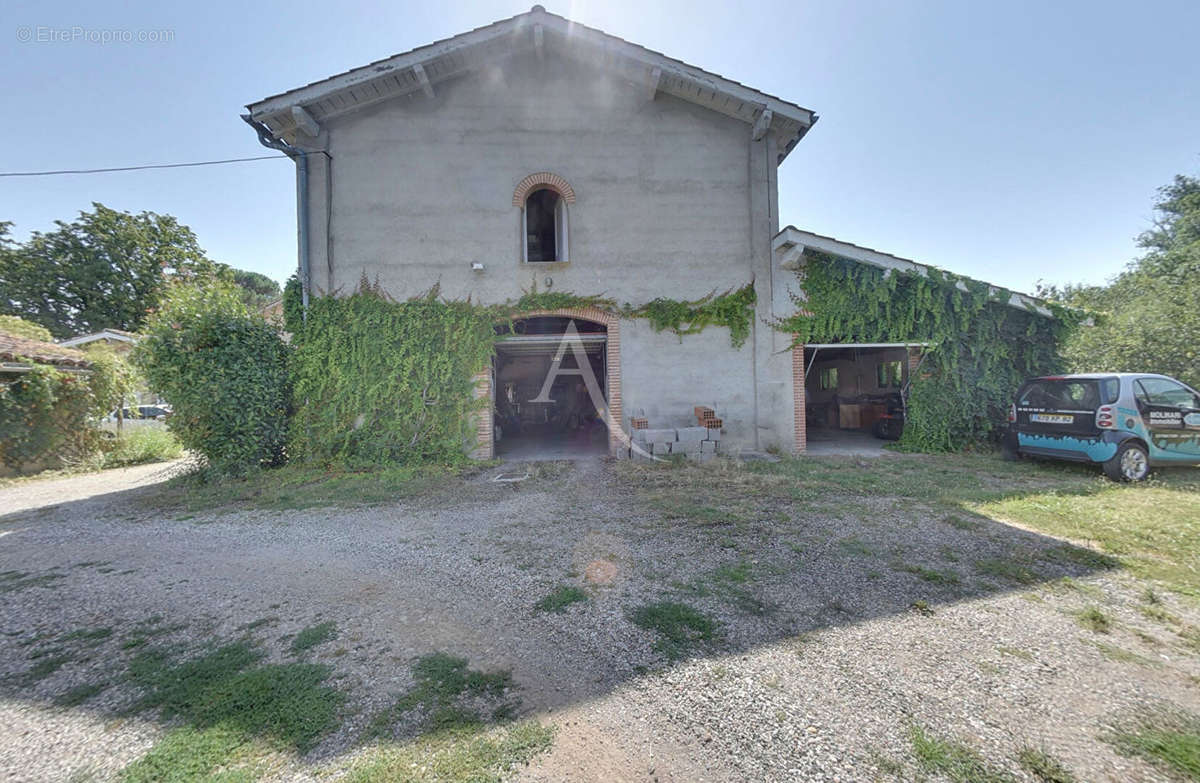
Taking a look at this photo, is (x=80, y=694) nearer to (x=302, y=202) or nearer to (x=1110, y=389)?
(x=302, y=202)

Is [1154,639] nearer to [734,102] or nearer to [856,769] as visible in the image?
[856,769]

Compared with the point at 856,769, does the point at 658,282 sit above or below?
above

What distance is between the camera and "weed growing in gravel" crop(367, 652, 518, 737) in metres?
2.03

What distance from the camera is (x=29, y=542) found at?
192 inches

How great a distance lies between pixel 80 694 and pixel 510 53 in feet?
35.5

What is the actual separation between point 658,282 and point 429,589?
7.13 meters

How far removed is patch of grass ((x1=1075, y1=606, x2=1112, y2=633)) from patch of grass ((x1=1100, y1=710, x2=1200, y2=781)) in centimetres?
80

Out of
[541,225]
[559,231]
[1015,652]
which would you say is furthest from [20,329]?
[1015,652]

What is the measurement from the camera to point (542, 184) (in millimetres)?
8930

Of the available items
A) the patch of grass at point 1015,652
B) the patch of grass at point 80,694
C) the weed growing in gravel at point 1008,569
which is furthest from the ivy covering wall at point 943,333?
the patch of grass at point 80,694

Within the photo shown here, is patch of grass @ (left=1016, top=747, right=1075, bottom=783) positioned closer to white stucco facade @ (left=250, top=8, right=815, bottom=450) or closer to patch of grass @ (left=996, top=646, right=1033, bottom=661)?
patch of grass @ (left=996, top=646, right=1033, bottom=661)

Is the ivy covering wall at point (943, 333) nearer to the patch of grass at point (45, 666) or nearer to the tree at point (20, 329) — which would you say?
the patch of grass at point (45, 666)

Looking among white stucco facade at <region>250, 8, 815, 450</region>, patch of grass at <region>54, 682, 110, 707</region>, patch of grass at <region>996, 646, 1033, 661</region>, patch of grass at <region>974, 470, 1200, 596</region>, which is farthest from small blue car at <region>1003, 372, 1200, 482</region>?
patch of grass at <region>54, 682, 110, 707</region>

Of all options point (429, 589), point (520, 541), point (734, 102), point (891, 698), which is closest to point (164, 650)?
point (429, 589)
